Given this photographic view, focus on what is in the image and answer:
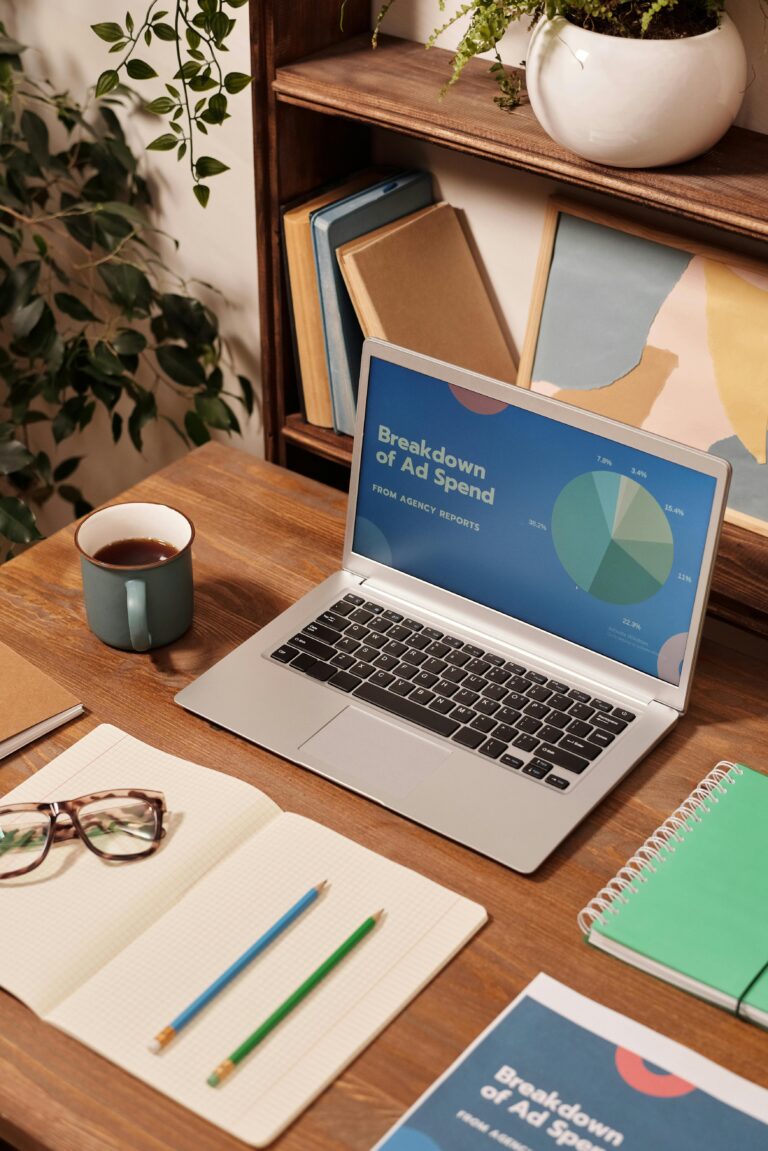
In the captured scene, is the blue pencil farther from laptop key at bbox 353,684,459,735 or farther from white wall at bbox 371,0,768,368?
white wall at bbox 371,0,768,368

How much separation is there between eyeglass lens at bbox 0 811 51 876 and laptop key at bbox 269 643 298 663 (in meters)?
0.29

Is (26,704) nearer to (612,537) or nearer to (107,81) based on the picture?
(612,537)

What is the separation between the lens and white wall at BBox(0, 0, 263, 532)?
6.08 feet

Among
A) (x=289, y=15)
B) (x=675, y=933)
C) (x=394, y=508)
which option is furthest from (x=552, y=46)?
(x=675, y=933)

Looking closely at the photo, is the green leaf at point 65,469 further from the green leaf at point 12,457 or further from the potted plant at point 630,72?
the potted plant at point 630,72

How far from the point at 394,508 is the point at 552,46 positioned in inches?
18.3

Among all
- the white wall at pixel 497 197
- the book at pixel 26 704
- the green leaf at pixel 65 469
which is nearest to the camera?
Result: the book at pixel 26 704

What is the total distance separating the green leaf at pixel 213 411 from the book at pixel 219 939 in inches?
33.1

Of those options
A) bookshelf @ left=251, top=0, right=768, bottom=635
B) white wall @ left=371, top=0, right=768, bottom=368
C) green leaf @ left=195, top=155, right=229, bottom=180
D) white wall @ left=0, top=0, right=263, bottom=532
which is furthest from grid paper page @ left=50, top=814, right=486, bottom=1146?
white wall @ left=0, top=0, right=263, bottom=532

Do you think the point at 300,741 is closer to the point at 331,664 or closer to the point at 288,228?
the point at 331,664

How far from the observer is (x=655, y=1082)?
38.4 inches

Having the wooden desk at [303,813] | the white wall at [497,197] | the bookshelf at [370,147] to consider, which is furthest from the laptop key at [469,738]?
the white wall at [497,197]

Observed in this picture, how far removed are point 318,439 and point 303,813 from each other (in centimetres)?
60

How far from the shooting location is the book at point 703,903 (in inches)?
41.1
